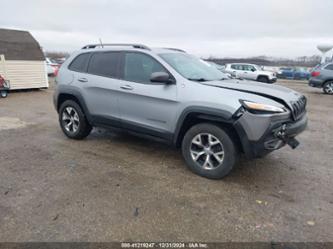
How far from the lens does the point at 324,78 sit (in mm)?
12625

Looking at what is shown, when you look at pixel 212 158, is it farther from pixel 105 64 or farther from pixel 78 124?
pixel 78 124

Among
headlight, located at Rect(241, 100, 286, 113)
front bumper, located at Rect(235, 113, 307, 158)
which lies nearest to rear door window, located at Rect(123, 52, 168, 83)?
headlight, located at Rect(241, 100, 286, 113)

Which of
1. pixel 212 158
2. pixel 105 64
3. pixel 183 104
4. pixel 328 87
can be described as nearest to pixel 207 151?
pixel 212 158

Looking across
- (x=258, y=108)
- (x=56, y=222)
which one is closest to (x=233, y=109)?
(x=258, y=108)

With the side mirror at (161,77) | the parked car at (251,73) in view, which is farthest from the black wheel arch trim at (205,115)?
the parked car at (251,73)

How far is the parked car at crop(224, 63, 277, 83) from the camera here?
18837mm

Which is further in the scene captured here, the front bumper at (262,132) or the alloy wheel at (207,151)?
the alloy wheel at (207,151)

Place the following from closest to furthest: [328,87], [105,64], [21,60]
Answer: [105,64] → [21,60] → [328,87]

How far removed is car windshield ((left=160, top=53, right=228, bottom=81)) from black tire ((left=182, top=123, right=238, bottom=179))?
0.77 metres

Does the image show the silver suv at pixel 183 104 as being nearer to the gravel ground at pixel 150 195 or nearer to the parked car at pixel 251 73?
the gravel ground at pixel 150 195

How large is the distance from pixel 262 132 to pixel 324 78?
1203 centimetres

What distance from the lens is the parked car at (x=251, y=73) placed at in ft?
61.8

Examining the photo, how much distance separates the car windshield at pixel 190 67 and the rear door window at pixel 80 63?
165cm

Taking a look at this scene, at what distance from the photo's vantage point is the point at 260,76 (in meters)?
19.1
